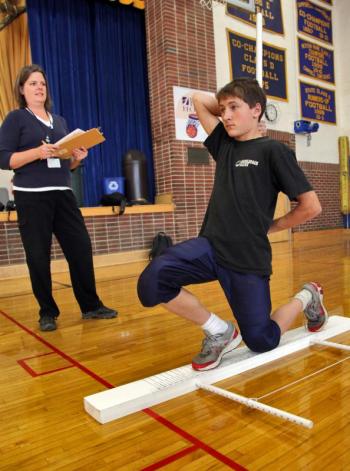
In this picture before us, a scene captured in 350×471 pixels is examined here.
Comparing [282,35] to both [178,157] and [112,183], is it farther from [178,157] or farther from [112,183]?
[112,183]

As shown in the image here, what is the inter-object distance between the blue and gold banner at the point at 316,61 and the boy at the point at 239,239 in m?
7.10

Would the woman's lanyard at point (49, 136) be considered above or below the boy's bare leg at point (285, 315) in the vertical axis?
above

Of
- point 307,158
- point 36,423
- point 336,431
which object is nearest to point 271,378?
point 336,431

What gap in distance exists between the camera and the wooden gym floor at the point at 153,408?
39.0 inches

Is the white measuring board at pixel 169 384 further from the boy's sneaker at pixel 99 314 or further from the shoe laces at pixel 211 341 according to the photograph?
the boy's sneaker at pixel 99 314

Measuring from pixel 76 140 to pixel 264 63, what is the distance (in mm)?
5800

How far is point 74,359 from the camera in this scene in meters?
1.73

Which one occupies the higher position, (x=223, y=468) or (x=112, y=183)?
(x=112, y=183)

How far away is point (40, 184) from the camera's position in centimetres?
212

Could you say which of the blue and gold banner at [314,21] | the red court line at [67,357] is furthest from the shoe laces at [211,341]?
the blue and gold banner at [314,21]

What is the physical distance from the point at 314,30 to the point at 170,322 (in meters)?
7.68

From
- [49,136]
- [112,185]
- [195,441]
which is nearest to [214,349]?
[195,441]

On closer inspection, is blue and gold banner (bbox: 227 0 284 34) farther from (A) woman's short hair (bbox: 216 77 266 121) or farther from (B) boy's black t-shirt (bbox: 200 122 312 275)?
(B) boy's black t-shirt (bbox: 200 122 312 275)

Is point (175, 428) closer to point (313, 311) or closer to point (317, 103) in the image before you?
point (313, 311)
